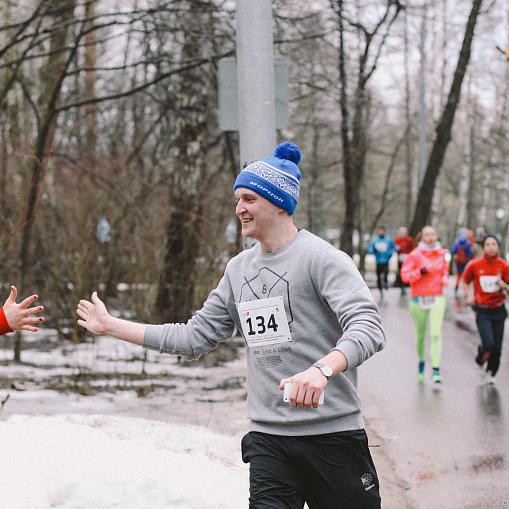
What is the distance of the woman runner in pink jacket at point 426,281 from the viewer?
9.12 meters

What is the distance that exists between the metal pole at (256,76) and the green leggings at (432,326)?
14.4 feet

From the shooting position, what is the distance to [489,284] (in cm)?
878

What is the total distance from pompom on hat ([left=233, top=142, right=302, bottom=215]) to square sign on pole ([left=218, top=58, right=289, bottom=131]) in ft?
10.0

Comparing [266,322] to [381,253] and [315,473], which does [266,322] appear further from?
[381,253]

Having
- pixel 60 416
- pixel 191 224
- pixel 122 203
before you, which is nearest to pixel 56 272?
pixel 122 203

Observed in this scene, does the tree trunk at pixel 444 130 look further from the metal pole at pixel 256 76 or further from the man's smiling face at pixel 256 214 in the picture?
the man's smiling face at pixel 256 214

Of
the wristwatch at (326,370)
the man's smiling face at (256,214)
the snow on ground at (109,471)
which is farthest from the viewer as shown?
the snow on ground at (109,471)

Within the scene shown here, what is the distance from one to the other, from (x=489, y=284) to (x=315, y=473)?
6.62 m

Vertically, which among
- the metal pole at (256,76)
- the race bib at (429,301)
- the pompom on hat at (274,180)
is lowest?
the race bib at (429,301)

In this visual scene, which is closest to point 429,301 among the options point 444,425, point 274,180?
point 444,425

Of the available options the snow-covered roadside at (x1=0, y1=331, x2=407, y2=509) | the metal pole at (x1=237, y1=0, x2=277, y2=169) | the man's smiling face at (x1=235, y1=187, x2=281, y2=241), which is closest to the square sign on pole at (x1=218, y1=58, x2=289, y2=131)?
the metal pole at (x1=237, y1=0, x2=277, y2=169)

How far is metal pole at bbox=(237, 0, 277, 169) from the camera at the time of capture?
5.40m

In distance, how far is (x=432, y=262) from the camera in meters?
9.26

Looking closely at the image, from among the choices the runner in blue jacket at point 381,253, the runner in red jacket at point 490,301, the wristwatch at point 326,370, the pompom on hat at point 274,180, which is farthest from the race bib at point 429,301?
the runner in blue jacket at point 381,253
